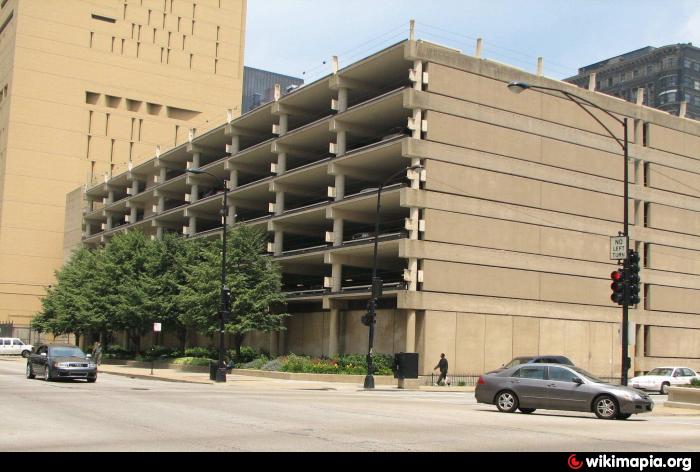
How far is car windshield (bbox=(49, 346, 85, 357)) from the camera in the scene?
3481 centimetres

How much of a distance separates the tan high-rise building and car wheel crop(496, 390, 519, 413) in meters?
81.1

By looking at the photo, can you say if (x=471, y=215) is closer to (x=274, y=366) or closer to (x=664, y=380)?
(x=664, y=380)

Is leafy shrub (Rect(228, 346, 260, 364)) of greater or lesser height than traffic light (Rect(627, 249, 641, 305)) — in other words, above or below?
below

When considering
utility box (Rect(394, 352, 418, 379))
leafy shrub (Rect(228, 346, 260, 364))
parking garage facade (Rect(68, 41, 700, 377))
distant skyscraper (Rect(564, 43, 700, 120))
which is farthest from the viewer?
distant skyscraper (Rect(564, 43, 700, 120))

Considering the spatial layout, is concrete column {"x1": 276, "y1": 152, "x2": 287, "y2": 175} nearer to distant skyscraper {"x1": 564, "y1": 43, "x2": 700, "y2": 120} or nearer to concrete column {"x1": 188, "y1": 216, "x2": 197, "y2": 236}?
concrete column {"x1": 188, "y1": 216, "x2": 197, "y2": 236}

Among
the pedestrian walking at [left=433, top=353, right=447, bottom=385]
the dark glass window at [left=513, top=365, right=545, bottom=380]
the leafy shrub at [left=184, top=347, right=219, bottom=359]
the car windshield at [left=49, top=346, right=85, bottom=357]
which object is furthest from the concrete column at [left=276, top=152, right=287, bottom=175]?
the dark glass window at [left=513, top=365, right=545, bottom=380]

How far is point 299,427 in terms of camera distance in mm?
16562

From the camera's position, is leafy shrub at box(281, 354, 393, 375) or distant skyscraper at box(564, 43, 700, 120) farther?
distant skyscraper at box(564, 43, 700, 120)

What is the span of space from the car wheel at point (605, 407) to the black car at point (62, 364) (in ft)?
69.6

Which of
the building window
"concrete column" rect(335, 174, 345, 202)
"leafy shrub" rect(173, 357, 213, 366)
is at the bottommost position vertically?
"leafy shrub" rect(173, 357, 213, 366)

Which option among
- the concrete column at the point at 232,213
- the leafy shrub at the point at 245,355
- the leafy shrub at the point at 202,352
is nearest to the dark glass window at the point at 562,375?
the leafy shrub at the point at 245,355

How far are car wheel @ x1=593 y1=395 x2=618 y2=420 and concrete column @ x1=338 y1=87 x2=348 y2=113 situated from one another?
117ft

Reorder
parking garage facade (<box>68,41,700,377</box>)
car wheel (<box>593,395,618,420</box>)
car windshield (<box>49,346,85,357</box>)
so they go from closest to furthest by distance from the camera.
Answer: car wheel (<box>593,395,618,420</box>), car windshield (<box>49,346,85,357</box>), parking garage facade (<box>68,41,700,377</box>)

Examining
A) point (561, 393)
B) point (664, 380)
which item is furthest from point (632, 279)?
point (664, 380)
